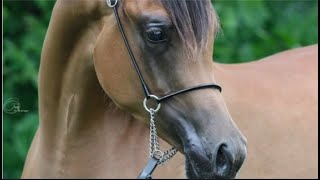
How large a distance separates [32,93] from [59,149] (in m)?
1.49

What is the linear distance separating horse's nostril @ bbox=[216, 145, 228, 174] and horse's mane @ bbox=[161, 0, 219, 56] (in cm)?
25

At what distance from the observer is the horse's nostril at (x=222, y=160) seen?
1754 millimetres

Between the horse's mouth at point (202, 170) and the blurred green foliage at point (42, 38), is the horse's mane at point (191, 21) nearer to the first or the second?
the horse's mouth at point (202, 170)

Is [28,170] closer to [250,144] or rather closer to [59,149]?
[59,149]

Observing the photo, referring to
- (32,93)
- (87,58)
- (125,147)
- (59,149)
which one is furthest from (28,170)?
(32,93)

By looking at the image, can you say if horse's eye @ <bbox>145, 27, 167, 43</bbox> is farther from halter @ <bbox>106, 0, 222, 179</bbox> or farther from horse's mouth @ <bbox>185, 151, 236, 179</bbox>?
horse's mouth @ <bbox>185, 151, 236, 179</bbox>

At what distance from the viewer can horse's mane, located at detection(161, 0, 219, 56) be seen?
1.80m

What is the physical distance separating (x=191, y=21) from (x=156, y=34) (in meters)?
0.09

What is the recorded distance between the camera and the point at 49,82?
2.19 meters

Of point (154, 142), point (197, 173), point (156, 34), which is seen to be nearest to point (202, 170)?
point (197, 173)

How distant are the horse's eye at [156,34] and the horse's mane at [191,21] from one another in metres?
0.04

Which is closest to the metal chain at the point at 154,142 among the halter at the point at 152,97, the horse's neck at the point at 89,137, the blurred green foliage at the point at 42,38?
the halter at the point at 152,97

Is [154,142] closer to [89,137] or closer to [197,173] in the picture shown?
[197,173]

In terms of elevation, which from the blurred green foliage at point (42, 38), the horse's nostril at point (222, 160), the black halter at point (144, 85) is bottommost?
the blurred green foliage at point (42, 38)
